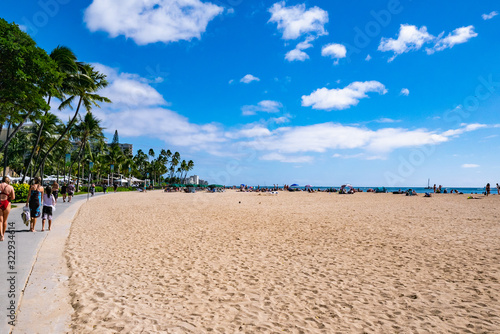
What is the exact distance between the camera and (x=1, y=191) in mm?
6809

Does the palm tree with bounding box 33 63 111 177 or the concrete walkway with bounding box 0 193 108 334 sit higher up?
the palm tree with bounding box 33 63 111 177

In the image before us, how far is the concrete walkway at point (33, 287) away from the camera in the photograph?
3.39 metres

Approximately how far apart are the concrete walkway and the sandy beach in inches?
8.4

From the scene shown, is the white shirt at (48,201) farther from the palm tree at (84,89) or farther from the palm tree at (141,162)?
the palm tree at (141,162)

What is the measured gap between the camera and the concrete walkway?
3.39 metres

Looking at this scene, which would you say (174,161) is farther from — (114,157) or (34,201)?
(34,201)

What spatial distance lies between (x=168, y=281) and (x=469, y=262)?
704cm

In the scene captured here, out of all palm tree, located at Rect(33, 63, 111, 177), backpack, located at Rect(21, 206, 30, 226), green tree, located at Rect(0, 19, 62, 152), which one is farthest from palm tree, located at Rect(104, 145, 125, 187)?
backpack, located at Rect(21, 206, 30, 226)

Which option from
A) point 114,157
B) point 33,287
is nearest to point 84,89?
point 33,287

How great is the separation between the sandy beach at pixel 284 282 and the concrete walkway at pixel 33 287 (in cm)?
21

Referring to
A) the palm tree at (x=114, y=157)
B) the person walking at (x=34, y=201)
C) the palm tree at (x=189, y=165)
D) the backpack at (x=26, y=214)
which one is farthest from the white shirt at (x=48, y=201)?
the palm tree at (x=189, y=165)

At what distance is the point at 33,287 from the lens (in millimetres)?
4422

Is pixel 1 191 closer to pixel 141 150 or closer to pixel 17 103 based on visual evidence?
pixel 17 103

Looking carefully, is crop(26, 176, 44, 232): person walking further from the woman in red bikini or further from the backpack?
the woman in red bikini
